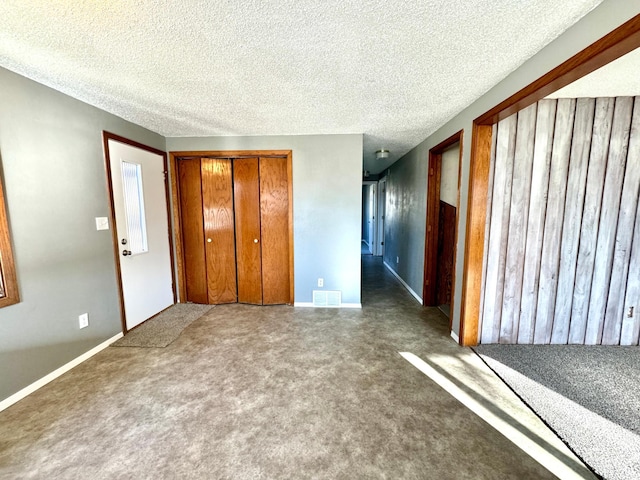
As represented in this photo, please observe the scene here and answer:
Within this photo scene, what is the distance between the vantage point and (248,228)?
11.7ft

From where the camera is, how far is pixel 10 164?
1.81 metres

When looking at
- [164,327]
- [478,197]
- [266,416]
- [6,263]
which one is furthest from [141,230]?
[478,197]

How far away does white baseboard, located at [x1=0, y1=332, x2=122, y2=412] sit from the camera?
1763mm

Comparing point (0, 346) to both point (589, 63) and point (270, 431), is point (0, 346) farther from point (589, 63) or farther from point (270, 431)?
point (589, 63)

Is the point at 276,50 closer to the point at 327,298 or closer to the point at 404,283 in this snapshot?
the point at 327,298

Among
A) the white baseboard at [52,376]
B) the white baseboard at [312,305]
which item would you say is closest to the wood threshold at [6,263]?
the white baseboard at [52,376]

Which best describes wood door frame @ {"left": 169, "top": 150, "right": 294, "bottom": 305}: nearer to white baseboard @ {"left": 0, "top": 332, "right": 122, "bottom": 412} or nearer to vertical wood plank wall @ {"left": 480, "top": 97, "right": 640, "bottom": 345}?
white baseboard @ {"left": 0, "top": 332, "right": 122, "bottom": 412}

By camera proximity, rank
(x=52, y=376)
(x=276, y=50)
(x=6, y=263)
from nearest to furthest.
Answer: (x=276, y=50) < (x=6, y=263) < (x=52, y=376)

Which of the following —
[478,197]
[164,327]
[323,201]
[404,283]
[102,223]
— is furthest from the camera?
[404,283]

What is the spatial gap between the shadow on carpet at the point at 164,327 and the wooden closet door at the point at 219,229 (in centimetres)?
31

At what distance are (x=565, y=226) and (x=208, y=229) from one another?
4.04m

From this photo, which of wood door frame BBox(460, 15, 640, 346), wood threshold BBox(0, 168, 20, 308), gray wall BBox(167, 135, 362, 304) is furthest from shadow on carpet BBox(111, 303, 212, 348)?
wood door frame BBox(460, 15, 640, 346)

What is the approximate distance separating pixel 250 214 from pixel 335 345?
204cm

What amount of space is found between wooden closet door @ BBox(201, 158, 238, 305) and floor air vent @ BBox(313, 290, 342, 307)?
119 centimetres
